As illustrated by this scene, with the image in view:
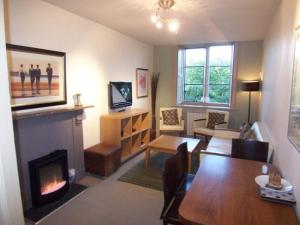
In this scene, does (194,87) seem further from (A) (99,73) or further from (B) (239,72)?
(A) (99,73)

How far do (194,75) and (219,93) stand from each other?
80cm

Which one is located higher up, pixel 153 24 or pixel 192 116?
pixel 153 24

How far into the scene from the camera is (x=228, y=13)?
294 cm

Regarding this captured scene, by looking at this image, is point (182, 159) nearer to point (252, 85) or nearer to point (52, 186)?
point (52, 186)

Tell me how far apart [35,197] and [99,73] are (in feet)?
6.84

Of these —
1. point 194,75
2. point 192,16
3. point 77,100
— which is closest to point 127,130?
point 77,100

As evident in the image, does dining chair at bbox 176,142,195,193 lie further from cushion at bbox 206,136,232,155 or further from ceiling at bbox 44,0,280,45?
ceiling at bbox 44,0,280,45

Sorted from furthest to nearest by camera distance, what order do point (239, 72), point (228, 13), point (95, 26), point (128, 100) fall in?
point (239, 72)
point (128, 100)
point (95, 26)
point (228, 13)

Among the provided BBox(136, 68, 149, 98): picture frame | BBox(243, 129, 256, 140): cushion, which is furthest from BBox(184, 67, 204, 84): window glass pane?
BBox(243, 129, 256, 140): cushion

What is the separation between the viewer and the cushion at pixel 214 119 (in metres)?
4.93

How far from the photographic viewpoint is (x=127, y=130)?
4004mm

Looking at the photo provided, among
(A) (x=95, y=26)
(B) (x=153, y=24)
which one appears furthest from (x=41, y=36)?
(B) (x=153, y=24)

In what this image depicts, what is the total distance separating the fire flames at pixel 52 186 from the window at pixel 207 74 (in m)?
3.94

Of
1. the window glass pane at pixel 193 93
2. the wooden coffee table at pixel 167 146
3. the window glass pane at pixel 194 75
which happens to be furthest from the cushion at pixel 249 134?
the window glass pane at pixel 194 75
